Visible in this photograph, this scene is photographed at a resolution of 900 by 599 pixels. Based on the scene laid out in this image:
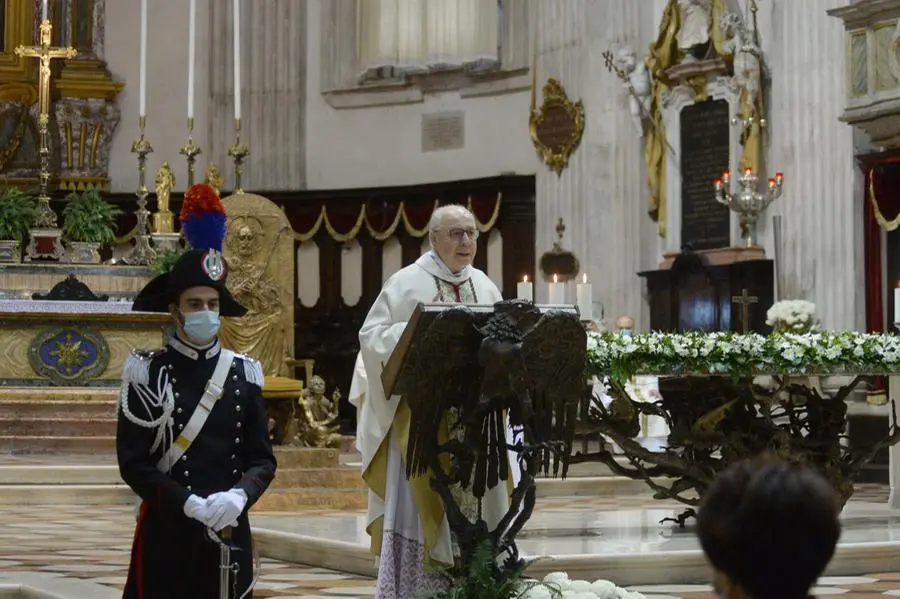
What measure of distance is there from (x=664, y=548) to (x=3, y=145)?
51.0ft

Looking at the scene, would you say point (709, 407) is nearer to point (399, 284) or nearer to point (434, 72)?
point (399, 284)

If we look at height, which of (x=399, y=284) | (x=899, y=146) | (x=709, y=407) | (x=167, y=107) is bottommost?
(x=709, y=407)

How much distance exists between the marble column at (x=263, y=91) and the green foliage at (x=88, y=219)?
548 centimetres

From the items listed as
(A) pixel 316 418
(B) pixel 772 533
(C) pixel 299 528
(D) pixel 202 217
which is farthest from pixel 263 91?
(B) pixel 772 533

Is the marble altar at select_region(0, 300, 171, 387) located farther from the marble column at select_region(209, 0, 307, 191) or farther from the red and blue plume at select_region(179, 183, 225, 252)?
the red and blue plume at select_region(179, 183, 225, 252)

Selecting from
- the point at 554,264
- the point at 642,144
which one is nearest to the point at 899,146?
the point at 642,144

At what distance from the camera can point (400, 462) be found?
18.9 feet

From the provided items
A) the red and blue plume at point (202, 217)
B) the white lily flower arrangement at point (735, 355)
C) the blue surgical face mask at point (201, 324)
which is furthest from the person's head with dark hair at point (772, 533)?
the white lily flower arrangement at point (735, 355)

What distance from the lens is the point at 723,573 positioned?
6.98 feet

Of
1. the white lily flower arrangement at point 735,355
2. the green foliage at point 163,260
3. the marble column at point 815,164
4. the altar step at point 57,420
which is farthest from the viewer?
the green foliage at point 163,260

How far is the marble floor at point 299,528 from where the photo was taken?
7531mm

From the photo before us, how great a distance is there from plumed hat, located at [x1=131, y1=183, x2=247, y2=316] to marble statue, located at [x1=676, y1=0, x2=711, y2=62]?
12245 millimetres

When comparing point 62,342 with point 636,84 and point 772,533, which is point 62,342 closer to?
point 636,84

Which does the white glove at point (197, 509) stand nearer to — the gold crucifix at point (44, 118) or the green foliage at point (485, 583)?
the green foliage at point (485, 583)
